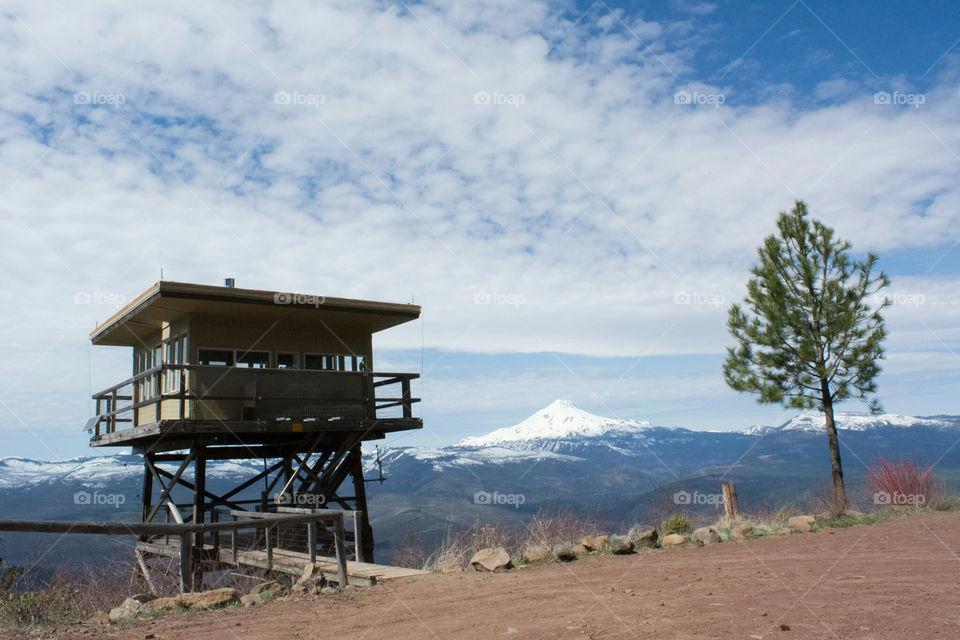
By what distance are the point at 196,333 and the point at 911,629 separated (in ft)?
50.8

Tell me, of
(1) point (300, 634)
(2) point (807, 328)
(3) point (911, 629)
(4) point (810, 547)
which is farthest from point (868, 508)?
(1) point (300, 634)

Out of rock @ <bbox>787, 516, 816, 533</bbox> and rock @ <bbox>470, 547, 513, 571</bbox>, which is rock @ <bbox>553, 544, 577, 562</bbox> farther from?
rock @ <bbox>787, 516, 816, 533</bbox>

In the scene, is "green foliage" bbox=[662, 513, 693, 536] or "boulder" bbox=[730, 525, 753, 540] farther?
"green foliage" bbox=[662, 513, 693, 536]

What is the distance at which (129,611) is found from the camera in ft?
27.7

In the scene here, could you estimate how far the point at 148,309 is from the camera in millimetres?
16828

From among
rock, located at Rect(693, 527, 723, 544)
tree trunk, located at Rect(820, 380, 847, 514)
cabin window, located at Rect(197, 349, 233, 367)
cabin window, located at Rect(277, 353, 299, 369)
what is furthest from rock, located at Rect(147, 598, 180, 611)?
tree trunk, located at Rect(820, 380, 847, 514)

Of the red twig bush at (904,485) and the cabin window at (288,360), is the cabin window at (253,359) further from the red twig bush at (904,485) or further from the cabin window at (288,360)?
the red twig bush at (904,485)

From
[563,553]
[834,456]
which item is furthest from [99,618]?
[834,456]

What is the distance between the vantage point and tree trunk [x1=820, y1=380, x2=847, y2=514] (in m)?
17.8

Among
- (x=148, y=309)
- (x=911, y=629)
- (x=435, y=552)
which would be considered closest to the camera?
(x=911, y=629)

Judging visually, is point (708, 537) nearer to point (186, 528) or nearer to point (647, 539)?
point (647, 539)

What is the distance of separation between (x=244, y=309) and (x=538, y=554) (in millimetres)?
9462

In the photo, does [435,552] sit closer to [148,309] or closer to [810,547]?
[810,547]

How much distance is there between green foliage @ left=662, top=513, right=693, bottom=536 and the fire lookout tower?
6.58 metres
